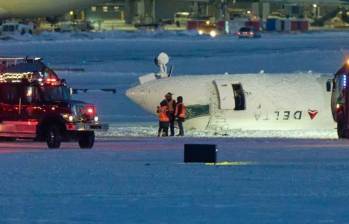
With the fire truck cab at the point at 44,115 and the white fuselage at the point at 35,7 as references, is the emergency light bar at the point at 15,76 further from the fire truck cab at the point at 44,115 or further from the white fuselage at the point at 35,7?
the white fuselage at the point at 35,7

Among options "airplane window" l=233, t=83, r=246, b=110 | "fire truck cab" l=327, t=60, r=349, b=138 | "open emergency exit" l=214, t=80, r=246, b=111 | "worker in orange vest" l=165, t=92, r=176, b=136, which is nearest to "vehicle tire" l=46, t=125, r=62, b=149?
"worker in orange vest" l=165, t=92, r=176, b=136

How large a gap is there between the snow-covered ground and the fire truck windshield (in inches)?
142

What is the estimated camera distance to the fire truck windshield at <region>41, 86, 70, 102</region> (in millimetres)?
26109

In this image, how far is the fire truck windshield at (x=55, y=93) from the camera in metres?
26.1

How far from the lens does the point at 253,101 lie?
117 feet

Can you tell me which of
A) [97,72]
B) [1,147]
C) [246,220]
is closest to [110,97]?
[97,72]

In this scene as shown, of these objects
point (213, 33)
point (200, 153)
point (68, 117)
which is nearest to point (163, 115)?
point (68, 117)

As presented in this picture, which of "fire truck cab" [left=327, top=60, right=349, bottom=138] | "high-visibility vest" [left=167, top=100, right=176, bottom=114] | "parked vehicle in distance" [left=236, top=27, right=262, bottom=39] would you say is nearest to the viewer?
"fire truck cab" [left=327, top=60, right=349, bottom=138]

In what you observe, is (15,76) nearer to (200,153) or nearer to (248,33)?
(200,153)

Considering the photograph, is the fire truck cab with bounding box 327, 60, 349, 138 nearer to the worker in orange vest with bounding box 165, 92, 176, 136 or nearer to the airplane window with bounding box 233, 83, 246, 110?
the airplane window with bounding box 233, 83, 246, 110

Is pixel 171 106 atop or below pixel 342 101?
below

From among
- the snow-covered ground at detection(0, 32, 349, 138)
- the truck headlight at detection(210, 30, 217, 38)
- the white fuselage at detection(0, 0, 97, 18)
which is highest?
the white fuselage at detection(0, 0, 97, 18)

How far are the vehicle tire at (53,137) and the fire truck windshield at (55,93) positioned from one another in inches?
39.2

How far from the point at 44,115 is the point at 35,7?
37.4 feet
